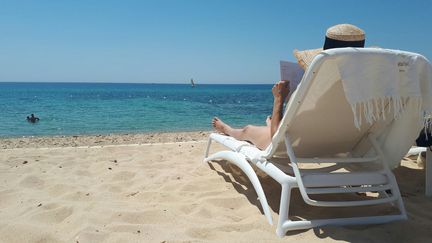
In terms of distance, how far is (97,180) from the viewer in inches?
143

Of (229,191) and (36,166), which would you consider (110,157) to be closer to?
(36,166)

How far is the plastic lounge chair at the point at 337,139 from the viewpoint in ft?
6.91

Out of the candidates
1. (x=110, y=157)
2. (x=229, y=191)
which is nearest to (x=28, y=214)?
(x=229, y=191)

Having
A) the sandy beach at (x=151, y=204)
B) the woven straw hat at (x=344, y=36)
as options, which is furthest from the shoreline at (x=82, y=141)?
the woven straw hat at (x=344, y=36)

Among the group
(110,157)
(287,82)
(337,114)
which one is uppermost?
(287,82)

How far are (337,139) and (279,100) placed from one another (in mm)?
619

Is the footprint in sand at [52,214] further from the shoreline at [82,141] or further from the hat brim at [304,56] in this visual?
the shoreline at [82,141]

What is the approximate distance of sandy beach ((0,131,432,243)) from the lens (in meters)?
2.29

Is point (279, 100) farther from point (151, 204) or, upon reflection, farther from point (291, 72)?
point (151, 204)

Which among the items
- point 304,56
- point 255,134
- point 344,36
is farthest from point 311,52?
point 255,134

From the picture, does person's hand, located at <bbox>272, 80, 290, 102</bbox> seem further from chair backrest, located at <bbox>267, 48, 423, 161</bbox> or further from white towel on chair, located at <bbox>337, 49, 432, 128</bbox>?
white towel on chair, located at <bbox>337, 49, 432, 128</bbox>

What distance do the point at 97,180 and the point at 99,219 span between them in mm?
1156

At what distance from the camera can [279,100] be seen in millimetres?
2723

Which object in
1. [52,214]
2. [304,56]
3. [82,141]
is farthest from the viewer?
[82,141]
